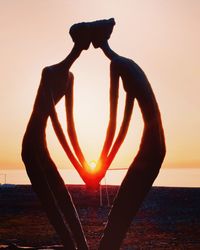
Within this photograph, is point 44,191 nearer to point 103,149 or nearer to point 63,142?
point 63,142

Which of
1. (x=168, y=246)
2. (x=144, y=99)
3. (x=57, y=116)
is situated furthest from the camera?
(x=168, y=246)

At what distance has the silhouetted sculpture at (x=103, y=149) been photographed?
5.02 meters

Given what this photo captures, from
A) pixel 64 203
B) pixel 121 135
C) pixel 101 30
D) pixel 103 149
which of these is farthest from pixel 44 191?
pixel 101 30

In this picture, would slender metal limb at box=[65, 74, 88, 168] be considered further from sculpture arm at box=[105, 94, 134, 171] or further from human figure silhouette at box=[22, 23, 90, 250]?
sculpture arm at box=[105, 94, 134, 171]

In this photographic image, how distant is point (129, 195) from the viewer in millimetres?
5062

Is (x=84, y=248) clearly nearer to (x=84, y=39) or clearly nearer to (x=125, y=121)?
(x=125, y=121)

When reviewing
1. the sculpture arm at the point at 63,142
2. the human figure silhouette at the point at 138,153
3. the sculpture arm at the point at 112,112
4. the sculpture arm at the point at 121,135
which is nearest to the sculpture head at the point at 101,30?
the human figure silhouette at the point at 138,153

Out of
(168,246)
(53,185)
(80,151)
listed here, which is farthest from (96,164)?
(168,246)

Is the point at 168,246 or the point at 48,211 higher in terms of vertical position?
the point at 168,246

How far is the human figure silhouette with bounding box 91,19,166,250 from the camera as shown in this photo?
4984 millimetres

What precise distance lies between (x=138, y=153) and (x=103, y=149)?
525mm

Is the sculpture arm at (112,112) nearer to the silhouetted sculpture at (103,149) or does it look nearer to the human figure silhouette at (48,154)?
the silhouetted sculpture at (103,149)

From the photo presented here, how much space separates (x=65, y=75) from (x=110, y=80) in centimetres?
62

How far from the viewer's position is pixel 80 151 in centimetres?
557
